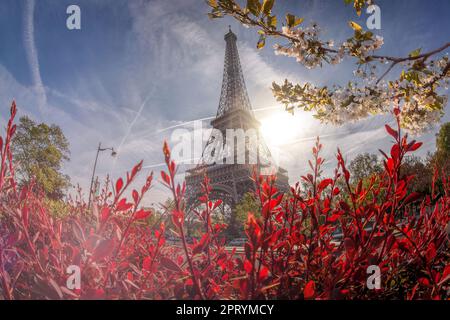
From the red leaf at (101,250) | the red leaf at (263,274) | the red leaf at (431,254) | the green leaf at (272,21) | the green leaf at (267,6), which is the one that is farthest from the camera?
the green leaf at (272,21)

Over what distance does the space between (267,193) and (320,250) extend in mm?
577

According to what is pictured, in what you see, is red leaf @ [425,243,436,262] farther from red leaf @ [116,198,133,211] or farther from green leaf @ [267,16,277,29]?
green leaf @ [267,16,277,29]

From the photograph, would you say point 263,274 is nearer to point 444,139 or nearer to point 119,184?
point 119,184

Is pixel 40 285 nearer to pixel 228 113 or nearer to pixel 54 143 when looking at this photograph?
pixel 54 143

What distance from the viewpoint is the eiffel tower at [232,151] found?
3136cm

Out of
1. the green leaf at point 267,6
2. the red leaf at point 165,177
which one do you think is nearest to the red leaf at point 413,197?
the red leaf at point 165,177

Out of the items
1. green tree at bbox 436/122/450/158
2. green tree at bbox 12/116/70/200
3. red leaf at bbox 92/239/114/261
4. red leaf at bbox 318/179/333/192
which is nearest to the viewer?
red leaf at bbox 92/239/114/261

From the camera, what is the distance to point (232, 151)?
36.8m

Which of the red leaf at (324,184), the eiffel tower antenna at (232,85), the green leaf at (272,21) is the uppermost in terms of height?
the eiffel tower antenna at (232,85)

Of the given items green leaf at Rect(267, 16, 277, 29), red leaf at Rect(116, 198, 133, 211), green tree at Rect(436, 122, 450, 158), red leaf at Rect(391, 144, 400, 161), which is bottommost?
red leaf at Rect(116, 198, 133, 211)

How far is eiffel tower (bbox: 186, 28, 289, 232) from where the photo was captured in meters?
31.4

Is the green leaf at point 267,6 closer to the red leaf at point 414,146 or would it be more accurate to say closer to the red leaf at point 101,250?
the red leaf at point 414,146

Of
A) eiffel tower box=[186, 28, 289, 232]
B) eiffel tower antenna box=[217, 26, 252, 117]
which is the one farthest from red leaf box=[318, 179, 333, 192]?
eiffel tower antenna box=[217, 26, 252, 117]
